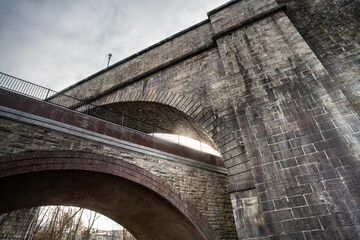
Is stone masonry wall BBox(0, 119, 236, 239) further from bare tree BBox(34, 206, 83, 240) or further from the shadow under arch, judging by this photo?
Result: bare tree BBox(34, 206, 83, 240)

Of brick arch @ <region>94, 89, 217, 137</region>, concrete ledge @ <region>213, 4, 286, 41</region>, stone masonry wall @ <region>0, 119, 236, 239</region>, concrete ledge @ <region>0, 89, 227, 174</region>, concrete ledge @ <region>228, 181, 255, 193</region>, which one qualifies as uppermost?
concrete ledge @ <region>213, 4, 286, 41</region>

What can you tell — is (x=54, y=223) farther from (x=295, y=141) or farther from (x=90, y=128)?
(x=295, y=141)

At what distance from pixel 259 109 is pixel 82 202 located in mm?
7008

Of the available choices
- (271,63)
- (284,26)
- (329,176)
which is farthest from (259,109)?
(284,26)

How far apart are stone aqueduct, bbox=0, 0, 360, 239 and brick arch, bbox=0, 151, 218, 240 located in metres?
0.04

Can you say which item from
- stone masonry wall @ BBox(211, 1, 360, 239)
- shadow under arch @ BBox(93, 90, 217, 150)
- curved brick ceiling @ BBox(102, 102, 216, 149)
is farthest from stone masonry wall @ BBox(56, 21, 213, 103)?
stone masonry wall @ BBox(211, 1, 360, 239)

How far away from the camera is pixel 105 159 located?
609 centimetres

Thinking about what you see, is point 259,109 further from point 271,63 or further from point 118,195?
point 118,195

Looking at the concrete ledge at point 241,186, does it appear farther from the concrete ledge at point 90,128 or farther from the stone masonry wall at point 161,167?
the concrete ledge at point 90,128

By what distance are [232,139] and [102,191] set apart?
4.67 m

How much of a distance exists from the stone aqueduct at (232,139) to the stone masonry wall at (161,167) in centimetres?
3

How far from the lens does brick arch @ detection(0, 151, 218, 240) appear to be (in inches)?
206

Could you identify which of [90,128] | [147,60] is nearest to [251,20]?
[147,60]

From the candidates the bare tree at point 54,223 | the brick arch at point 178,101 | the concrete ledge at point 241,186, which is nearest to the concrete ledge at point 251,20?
the brick arch at point 178,101
